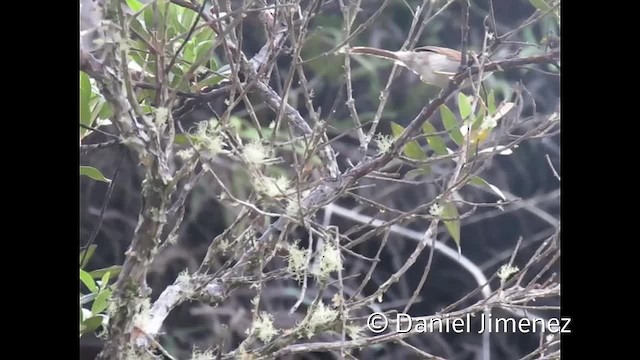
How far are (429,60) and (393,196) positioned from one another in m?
0.18

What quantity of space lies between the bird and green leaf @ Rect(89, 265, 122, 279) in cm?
40

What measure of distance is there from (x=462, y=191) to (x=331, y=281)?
8.5 inches

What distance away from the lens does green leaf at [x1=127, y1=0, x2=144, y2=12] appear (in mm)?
720

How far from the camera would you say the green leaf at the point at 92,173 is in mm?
795

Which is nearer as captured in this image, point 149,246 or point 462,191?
point 149,246

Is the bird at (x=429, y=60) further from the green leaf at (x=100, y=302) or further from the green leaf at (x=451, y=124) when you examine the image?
the green leaf at (x=100, y=302)

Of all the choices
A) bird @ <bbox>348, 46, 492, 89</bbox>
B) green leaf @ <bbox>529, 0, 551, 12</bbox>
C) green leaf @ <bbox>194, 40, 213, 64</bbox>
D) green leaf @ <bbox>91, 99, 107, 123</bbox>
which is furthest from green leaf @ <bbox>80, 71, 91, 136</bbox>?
green leaf @ <bbox>529, 0, 551, 12</bbox>

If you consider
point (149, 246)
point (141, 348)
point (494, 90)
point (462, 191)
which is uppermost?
point (494, 90)

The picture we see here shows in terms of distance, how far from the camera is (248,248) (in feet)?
2.51

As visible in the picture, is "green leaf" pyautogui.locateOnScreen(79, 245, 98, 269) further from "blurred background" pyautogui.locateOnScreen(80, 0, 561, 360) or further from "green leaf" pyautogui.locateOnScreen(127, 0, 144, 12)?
"green leaf" pyautogui.locateOnScreen(127, 0, 144, 12)

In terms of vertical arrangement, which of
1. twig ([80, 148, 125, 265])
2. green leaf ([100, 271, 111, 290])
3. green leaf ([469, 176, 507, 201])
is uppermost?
green leaf ([469, 176, 507, 201])
